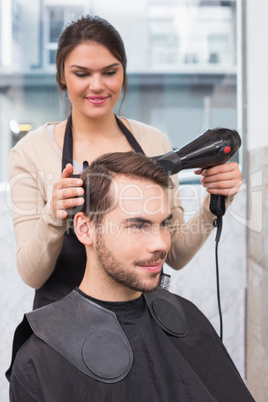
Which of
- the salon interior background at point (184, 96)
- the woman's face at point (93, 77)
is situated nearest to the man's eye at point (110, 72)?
the woman's face at point (93, 77)

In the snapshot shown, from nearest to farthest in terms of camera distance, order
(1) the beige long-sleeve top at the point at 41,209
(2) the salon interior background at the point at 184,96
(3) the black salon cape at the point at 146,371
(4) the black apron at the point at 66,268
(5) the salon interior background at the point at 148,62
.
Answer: (3) the black salon cape at the point at 146,371 < (1) the beige long-sleeve top at the point at 41,209 < (4) the black apron at the point at 66,268 < (2) the salon interior background at the point at 184,96 < (5) the salon interior background at the point at 148,62

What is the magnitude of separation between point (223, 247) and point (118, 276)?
147 cm

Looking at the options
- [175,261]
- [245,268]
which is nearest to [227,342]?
[245,268]

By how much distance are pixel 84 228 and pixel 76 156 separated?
0.36 meters

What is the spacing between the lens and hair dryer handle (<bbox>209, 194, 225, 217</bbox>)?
154 cm

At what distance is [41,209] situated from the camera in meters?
1.64

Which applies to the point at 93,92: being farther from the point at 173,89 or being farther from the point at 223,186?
the point at 173,89

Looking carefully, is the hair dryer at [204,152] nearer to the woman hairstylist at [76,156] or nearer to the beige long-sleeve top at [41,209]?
the woman hairstylist at [76,156]

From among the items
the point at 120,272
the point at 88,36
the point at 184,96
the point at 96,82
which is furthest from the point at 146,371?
the point at 184,96

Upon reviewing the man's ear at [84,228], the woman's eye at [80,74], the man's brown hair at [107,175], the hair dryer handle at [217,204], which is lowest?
the man's ear at [84,228]

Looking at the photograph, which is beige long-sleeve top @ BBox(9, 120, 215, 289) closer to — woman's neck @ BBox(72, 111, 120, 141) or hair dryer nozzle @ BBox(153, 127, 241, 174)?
woman's neck @ BBox(72, 111, 120, 141)

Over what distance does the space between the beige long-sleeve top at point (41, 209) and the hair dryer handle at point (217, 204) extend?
1.8 inches

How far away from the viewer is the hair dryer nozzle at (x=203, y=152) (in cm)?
140

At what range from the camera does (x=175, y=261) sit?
70.5 inches
